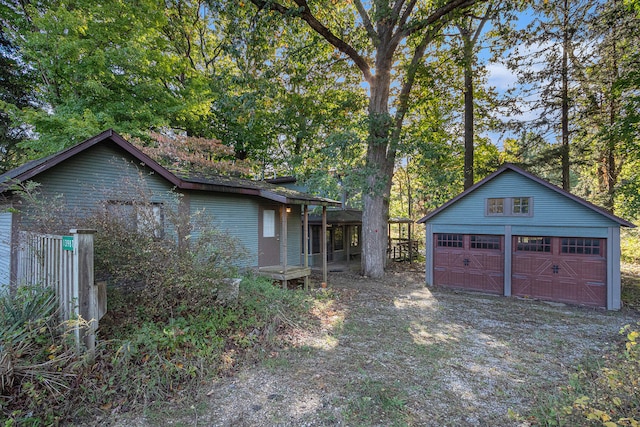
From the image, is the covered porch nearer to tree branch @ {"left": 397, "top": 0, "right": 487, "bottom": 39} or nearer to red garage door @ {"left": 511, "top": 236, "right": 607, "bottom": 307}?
red garage door @ {"left": 511, "top": 236, "right": 607, "bottom": 307}

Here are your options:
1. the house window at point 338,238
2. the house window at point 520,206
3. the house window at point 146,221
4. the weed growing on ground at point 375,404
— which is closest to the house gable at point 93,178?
the house window at point 146,221

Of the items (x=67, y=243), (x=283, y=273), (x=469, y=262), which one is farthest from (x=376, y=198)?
(x=67, y=243)

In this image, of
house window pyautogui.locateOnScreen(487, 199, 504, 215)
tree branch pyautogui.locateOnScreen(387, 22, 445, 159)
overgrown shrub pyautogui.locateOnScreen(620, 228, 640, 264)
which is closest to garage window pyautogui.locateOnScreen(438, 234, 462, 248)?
house window pyautogui.locateOnScreen(487, 199, 504, 215)

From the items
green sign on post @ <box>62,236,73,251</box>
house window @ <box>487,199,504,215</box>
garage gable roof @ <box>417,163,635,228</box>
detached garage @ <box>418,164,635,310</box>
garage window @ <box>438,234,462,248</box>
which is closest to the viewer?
green sign on post @ <box>62,236,73,251</box>

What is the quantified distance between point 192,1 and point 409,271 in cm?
1759

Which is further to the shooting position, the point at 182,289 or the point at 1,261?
the point at 1,261

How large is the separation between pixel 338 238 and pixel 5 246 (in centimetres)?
1408

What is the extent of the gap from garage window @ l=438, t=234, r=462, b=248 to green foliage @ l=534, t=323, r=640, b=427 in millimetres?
6610

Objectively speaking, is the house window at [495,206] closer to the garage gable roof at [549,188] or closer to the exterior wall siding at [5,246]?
the garage gable roof at [549,188]

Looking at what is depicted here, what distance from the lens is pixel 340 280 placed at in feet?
38.4

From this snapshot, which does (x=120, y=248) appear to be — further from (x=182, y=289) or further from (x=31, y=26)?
(x=31, y=26)

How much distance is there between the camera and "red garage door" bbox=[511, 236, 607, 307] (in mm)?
8250

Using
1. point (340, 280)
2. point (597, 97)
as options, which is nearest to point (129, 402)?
point (340, 280)

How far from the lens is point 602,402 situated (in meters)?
2.81
